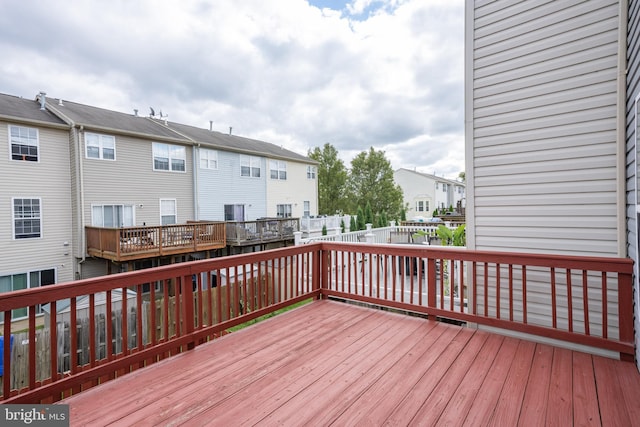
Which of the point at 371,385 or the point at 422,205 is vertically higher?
the point at 422,205

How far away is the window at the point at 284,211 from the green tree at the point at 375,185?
10170 mm

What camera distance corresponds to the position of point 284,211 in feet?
56.2

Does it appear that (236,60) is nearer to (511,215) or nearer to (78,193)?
(78,193)

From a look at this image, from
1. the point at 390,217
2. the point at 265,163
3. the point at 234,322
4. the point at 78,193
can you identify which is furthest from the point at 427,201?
the point at 234,322

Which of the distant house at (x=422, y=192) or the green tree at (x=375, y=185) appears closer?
the green tree at (x=375, y=185)

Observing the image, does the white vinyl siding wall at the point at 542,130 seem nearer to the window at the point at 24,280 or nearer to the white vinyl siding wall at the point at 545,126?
the white vinyl siding wall at the point at 545,126

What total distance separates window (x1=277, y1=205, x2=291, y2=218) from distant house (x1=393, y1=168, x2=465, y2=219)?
17.2 m

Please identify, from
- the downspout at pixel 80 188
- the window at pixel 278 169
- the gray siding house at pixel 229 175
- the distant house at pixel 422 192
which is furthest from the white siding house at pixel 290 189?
the distant house at pixel 422 192

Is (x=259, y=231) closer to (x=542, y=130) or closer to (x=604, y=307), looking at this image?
(x=542, y=130)

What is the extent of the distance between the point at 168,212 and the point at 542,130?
1273 cm

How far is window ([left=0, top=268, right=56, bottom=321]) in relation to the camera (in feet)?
29.5

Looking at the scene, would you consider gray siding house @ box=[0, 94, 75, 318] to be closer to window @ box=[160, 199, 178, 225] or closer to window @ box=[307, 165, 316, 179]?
window @ box=[160, 199, 178, 225]

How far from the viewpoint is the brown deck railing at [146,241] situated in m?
9.29

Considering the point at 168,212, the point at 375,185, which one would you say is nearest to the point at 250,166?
the point at 168,212
